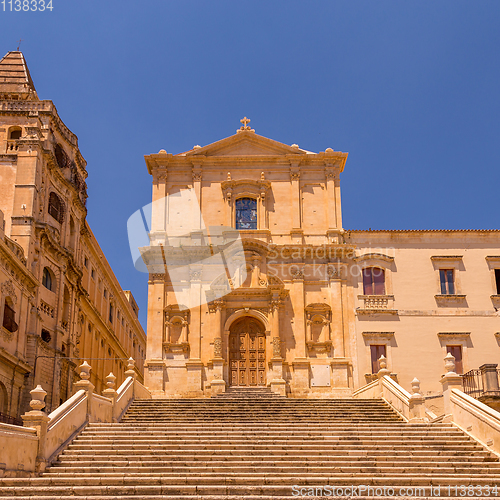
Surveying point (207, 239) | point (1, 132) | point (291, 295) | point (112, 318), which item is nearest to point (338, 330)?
point (291, 295)

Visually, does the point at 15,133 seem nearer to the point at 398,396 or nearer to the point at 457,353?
the point at 398,396

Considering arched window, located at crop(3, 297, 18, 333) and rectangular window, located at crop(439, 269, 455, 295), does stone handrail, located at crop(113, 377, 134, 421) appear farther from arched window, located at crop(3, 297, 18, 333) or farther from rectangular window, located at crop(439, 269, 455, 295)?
rectangular window, located at crop(439, 269, 455, 295)

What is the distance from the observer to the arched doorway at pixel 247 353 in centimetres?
3006

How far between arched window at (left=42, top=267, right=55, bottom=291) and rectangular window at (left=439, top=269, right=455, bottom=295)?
59.9ft

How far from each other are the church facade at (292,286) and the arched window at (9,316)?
19.1 feet

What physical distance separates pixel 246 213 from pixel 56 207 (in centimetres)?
948

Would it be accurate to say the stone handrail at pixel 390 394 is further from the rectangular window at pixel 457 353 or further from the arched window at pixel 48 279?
the arched window at pixel 48 279

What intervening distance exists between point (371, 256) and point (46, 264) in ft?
49.4

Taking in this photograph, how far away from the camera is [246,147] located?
34125 mm

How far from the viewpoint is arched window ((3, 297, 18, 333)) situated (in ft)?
88.5

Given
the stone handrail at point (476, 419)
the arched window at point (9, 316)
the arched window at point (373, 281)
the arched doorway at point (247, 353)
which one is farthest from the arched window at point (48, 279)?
the stone handrail at point (476, 419)

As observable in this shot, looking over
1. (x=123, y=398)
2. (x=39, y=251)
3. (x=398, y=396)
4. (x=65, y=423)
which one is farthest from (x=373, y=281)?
(x=65, y=423)

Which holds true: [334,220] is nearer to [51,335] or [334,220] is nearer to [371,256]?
[371,256]

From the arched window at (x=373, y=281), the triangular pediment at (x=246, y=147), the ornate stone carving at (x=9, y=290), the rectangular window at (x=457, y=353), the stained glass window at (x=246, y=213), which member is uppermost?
the triangular pediment at (x=246, y=147)
